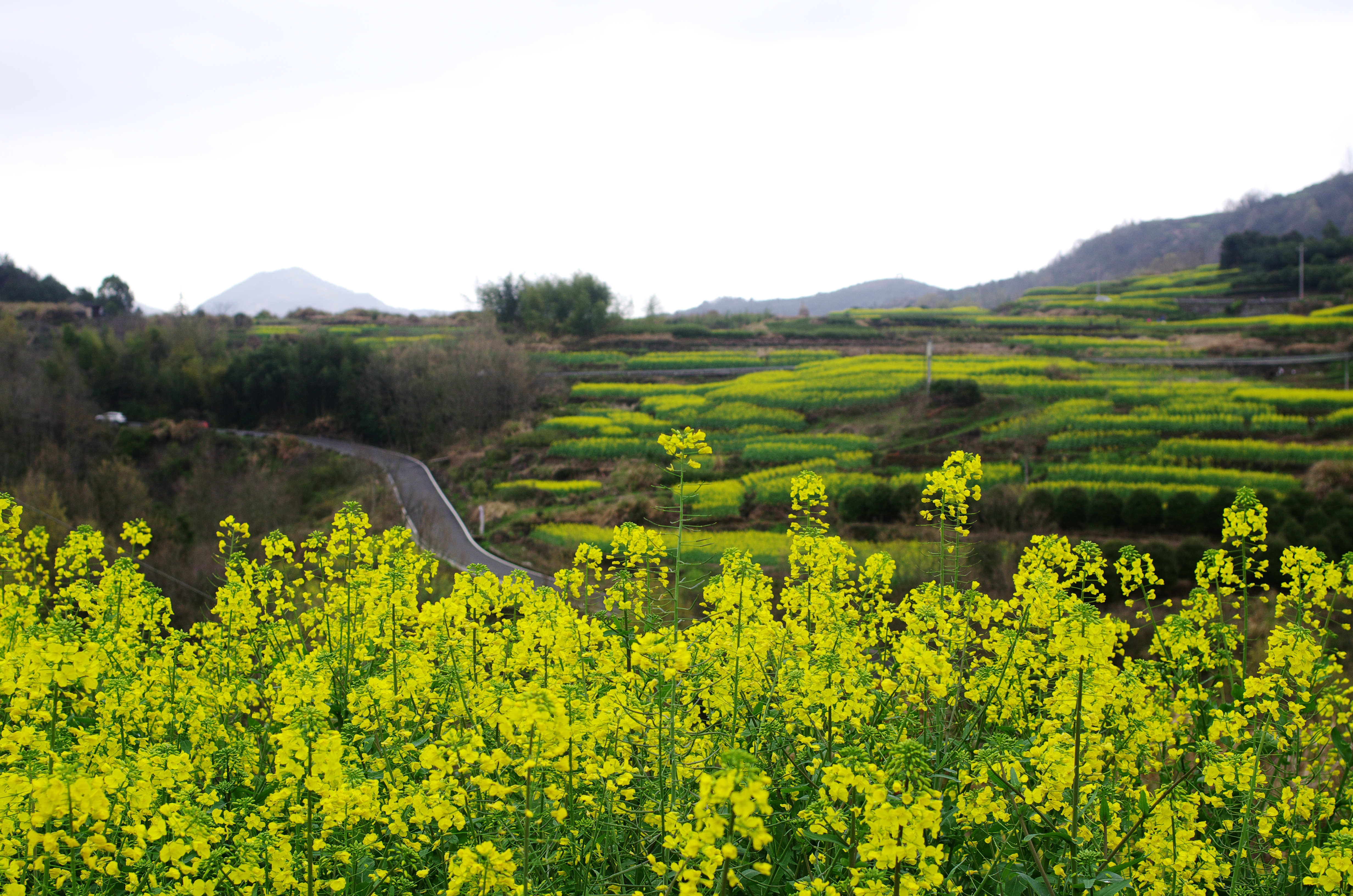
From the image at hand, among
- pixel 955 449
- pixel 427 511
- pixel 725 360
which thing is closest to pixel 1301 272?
pixel 725 360

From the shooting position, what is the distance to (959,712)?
4.82m

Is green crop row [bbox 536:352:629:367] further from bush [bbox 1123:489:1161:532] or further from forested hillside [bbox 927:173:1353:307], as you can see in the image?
forested hillside [bbox 927:173:1353:307]

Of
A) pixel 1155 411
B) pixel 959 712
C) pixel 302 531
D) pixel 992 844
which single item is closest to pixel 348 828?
pixel 992 844

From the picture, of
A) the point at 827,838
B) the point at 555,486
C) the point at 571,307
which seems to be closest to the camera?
the point at 827,838

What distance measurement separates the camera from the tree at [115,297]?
71.7 meters

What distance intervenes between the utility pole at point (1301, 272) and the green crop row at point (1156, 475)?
43.3m

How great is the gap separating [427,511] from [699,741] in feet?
76.0

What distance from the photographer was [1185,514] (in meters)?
17.7

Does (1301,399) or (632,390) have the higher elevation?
(632,390)

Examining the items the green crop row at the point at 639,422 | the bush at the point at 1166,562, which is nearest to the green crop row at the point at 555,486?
the green crop row at the point at 639,422

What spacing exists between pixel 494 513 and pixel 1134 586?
23488mm

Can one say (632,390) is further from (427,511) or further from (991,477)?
(991,477)

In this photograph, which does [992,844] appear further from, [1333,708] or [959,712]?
[1333,708]

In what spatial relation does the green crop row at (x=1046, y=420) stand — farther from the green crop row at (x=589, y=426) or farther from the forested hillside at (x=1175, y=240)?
the forested hillside at (x=1175, y=240)
